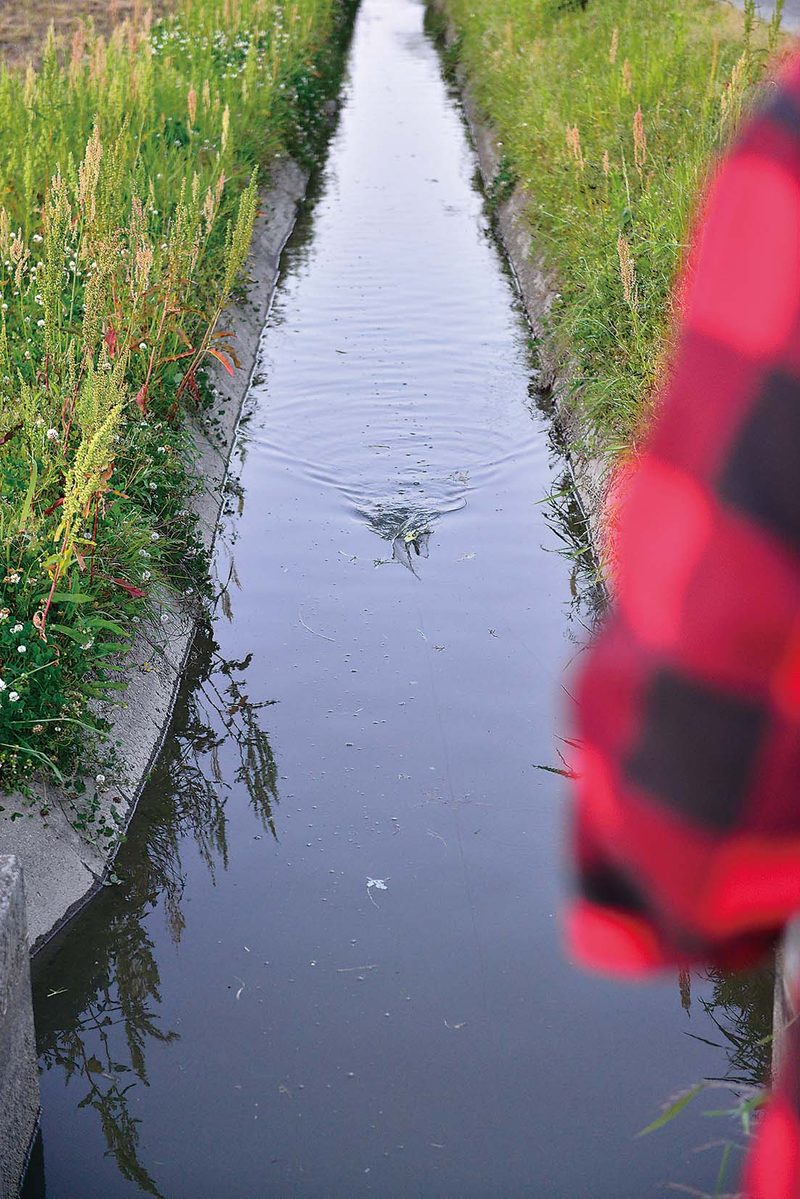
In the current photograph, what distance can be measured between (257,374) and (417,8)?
57.6 feet

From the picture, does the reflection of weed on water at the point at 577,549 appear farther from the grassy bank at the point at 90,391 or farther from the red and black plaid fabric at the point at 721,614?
the red and black plaid fabric at the point at 721,614

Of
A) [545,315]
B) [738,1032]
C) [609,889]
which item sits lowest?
[545,315]

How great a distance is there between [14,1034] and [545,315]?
18.7 ft

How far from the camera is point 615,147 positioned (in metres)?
7.88

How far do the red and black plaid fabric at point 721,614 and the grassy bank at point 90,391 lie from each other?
7.88ft

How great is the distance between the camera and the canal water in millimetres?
2867

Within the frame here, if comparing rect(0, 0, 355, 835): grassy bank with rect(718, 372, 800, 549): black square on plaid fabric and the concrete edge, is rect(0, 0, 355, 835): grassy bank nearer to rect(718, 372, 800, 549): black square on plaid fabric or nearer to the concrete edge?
the concrete edge

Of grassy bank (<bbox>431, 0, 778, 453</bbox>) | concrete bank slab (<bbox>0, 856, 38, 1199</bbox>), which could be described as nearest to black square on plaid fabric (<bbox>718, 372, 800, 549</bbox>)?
concrete bank slab (<bbox>0, 856, 38, 1199</bbox>)

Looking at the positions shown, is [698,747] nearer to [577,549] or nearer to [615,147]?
[577,549]

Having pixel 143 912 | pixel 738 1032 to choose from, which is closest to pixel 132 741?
pixel 143 912

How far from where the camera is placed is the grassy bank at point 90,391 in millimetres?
3568

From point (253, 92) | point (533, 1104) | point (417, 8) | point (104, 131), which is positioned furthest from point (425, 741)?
point (417, 8)

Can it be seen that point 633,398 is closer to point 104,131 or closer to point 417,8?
point 104,131

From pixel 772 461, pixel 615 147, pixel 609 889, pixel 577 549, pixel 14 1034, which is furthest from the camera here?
pixel 615 147
